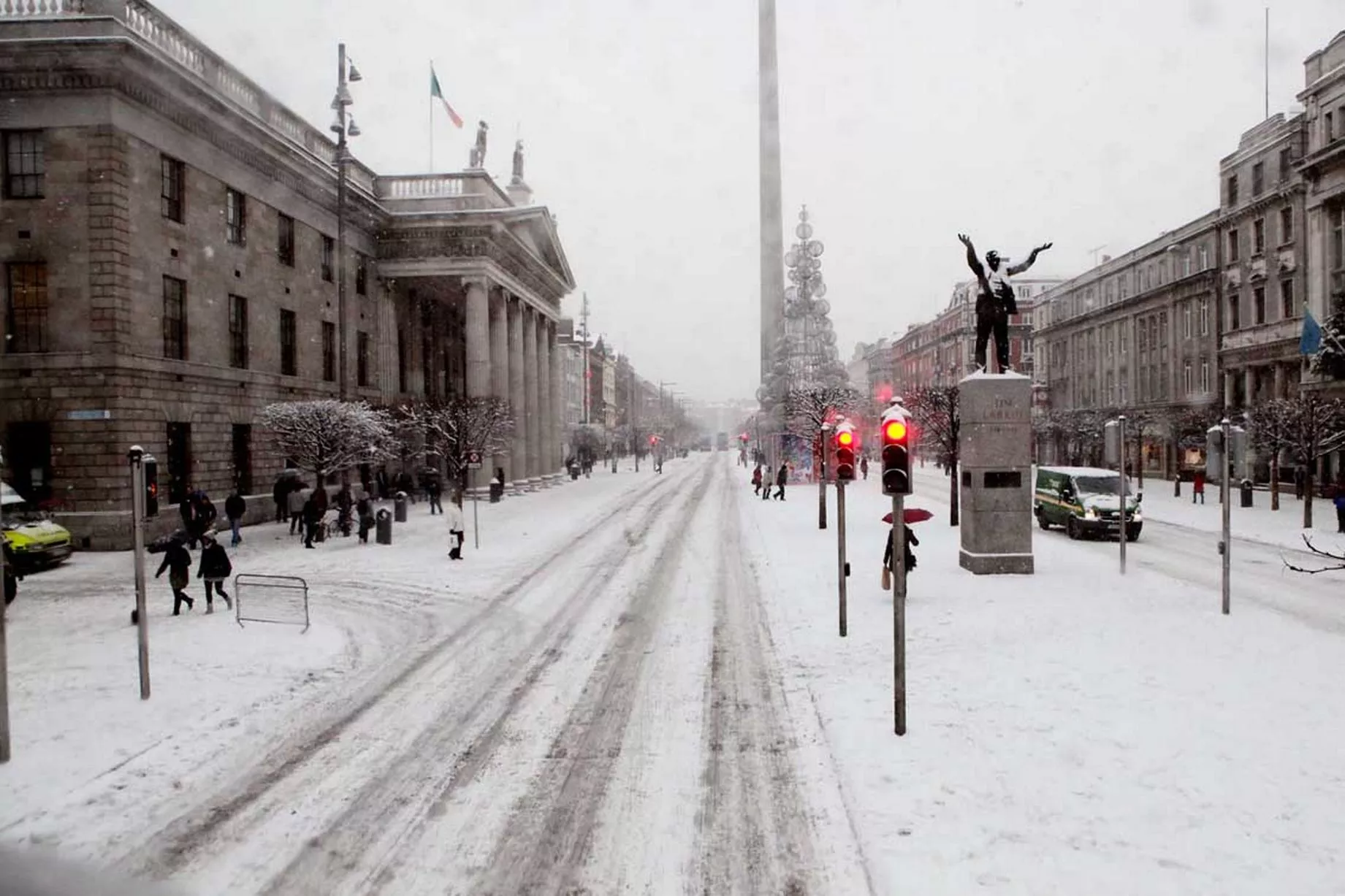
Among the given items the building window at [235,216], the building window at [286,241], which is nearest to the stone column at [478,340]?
the building window at [286,241]

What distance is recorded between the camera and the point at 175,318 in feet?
82.3

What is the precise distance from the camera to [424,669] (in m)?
10.9

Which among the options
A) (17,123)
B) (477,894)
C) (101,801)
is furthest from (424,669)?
(17,123)

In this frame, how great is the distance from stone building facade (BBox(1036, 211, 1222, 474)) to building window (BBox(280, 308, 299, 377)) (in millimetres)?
41486

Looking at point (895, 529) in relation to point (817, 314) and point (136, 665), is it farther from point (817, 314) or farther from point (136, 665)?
point (817, 314)

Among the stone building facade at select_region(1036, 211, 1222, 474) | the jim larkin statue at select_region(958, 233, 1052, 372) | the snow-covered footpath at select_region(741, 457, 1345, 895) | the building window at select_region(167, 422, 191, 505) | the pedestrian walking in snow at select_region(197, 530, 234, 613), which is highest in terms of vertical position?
the stone building facade at select_region(1036, 211, 1222, 474)

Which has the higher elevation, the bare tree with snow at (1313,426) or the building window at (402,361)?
the building window at (402,361)

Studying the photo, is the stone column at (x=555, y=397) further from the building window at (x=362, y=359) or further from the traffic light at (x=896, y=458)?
the traffic light at (x=896, y=458)

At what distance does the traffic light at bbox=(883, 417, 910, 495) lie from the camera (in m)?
8.25

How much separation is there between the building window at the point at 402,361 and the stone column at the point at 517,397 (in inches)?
214

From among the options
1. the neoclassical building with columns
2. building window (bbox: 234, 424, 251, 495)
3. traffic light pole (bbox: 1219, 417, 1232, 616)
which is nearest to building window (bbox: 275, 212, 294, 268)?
the neoclassical building with columns

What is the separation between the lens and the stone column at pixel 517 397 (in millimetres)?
46156

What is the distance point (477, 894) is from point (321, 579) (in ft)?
44.6

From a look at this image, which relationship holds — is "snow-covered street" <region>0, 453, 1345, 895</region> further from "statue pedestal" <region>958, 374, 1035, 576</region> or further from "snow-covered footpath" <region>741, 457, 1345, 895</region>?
"statue pedestal" <region>958, 374, 1035, 576</region>
